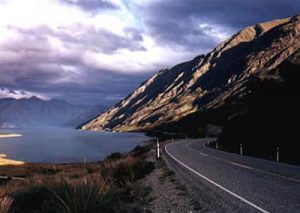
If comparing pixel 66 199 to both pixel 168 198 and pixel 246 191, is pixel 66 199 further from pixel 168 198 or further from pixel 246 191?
pixel 246 191

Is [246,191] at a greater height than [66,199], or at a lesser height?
lesser

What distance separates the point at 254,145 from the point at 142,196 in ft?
87.9

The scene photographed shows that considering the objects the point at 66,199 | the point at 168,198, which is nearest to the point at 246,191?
the point at 168,198

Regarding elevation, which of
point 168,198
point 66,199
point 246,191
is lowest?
point 168,198

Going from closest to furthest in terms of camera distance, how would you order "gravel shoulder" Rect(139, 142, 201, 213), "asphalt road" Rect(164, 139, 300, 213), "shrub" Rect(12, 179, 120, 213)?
"shrub" Rect(12, 179, 120, 213)
"asphalt road" Rect(164, 139, 300, 213)
"gravel shoulder" Rect(139, 142, 201, 213)

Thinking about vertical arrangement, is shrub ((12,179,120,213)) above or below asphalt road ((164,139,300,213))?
above

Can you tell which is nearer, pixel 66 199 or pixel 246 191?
pixel 66 199

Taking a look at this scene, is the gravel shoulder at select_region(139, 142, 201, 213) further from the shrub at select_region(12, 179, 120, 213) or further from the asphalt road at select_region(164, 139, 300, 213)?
the shrub at select_region(12, 179, 120, 213)

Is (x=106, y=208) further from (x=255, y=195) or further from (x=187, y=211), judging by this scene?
(x=255, y=195)

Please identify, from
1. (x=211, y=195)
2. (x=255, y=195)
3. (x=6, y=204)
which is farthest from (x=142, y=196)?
(x=6, y=204)

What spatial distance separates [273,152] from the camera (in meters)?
34.6

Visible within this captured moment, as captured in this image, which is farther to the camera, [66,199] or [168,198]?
[168,198]

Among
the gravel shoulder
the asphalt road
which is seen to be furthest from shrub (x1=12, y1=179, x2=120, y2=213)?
the asphalt road

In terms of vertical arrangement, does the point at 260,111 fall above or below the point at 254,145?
above
